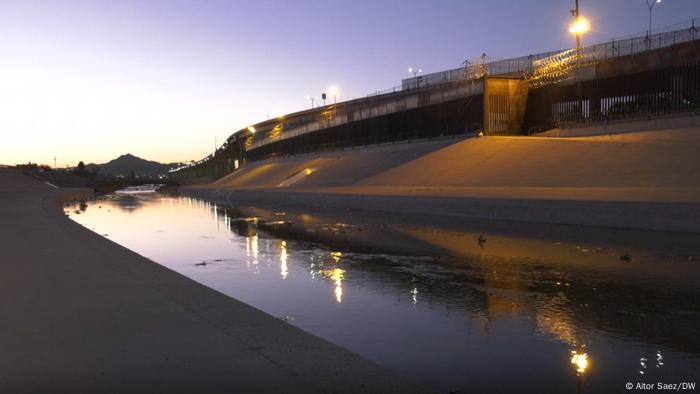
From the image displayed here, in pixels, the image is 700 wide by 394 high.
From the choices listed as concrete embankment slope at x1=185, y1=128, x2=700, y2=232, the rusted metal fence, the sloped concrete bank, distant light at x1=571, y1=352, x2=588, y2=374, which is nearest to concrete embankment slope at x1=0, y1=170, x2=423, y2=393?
distant light at x1=571, y1=352, x2=588, y2=374

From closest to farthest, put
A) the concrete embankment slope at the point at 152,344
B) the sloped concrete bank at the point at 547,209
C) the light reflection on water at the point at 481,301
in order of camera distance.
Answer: the concrete embankment slope at the point at 152,344 < the light reflection on water at the point at 481,301 < the sloped concrete bank at the point at 547,209

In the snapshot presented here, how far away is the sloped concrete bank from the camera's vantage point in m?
18.4

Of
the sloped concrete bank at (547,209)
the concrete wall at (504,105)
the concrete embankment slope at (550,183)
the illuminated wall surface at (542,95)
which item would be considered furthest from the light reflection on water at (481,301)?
the concrete wall at (504,105)

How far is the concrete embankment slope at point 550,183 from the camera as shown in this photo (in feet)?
67.0

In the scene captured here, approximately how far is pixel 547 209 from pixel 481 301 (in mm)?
12987

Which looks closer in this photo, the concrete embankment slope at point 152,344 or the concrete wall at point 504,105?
the concrete embankment slope at point 152,344

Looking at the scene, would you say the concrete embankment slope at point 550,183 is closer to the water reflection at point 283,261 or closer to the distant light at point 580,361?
the water reflection at point 283,261

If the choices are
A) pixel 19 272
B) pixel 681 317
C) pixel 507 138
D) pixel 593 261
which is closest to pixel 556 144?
pixel 507 138

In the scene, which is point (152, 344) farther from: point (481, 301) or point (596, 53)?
point (596, 53)

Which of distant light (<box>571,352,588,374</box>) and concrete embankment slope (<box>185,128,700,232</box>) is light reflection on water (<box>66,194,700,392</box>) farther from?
concrete embankment slope (<box>185,128,700,232</box>)

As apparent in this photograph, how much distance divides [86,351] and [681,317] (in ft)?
25.6

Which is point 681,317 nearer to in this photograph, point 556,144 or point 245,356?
point 245,356

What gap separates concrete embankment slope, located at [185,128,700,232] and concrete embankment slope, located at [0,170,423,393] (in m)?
15.1

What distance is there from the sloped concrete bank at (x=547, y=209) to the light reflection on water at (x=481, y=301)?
3.24 meters
